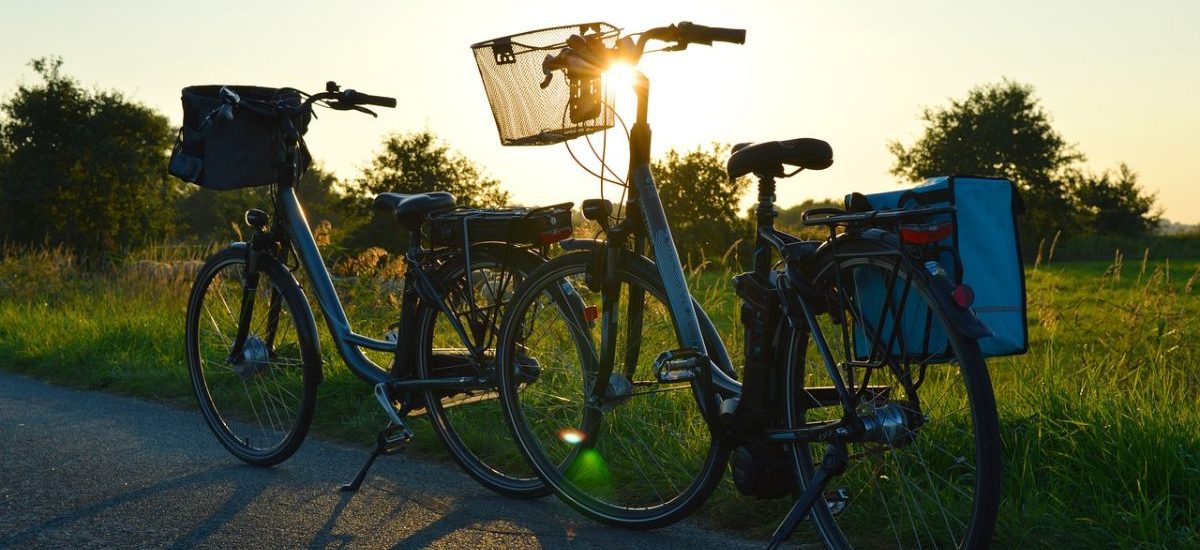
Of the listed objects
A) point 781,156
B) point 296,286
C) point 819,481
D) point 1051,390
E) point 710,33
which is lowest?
point 819,481

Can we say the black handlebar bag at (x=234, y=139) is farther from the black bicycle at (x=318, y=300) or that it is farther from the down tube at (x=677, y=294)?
the down tube at (x=677, y=294)

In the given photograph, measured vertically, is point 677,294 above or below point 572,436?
above

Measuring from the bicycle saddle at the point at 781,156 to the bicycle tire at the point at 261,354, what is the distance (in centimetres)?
222

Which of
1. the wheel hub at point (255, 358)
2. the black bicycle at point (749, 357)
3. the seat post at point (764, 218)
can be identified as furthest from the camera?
the wheel hub at point (255, 358)

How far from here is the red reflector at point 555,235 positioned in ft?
13.8

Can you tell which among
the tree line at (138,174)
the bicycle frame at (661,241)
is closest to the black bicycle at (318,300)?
the bicycle frame at (661,241)

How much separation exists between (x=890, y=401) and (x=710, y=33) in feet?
4.12

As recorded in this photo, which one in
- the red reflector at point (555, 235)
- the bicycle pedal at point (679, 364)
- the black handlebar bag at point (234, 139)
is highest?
the black handlebar bag at point (234, 139)

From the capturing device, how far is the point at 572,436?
434cm

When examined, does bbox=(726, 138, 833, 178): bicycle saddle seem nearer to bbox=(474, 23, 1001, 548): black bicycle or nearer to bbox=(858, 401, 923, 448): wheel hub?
bbox=(474, 23, 1001, 548): black bicycle

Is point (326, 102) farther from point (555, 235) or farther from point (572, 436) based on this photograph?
point (572, 436)

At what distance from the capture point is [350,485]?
15.0ft

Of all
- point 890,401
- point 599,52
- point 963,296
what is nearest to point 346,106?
point 599,52

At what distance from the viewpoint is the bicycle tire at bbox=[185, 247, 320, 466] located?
4910 mm
